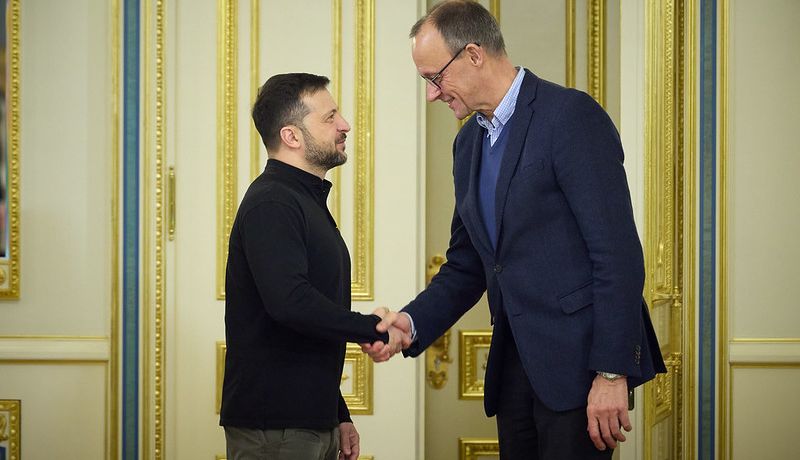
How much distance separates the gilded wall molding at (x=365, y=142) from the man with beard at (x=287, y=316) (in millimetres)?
1275

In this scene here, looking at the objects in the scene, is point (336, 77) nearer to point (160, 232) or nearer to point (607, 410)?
point (160, 232)

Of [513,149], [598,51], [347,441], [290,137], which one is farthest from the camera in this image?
[598,51]

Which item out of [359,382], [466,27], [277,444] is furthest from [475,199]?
[359,382]

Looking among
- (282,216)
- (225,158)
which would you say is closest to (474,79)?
(282,216)

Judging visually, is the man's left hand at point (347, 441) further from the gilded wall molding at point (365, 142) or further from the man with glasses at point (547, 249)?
the gilded wall molding at point (365, 142)

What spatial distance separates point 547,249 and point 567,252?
4cm

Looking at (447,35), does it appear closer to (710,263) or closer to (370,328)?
(370,328)

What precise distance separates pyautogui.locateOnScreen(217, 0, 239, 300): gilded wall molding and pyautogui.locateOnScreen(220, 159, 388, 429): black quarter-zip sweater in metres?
1.35

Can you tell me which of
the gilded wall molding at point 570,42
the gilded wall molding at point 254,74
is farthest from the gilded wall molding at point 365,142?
the gilded wall molding at point 570,42

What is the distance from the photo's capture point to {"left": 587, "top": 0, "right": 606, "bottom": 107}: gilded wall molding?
378 centimetres

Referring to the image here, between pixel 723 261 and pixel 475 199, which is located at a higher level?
pixel 475 199

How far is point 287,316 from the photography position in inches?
79.0

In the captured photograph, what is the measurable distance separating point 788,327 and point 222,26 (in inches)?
96.4

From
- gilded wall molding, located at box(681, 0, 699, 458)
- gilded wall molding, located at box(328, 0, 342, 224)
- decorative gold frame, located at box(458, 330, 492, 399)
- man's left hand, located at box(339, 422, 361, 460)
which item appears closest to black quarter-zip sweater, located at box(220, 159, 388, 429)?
man's left hand, located at box(339, 422, 361, 460)
